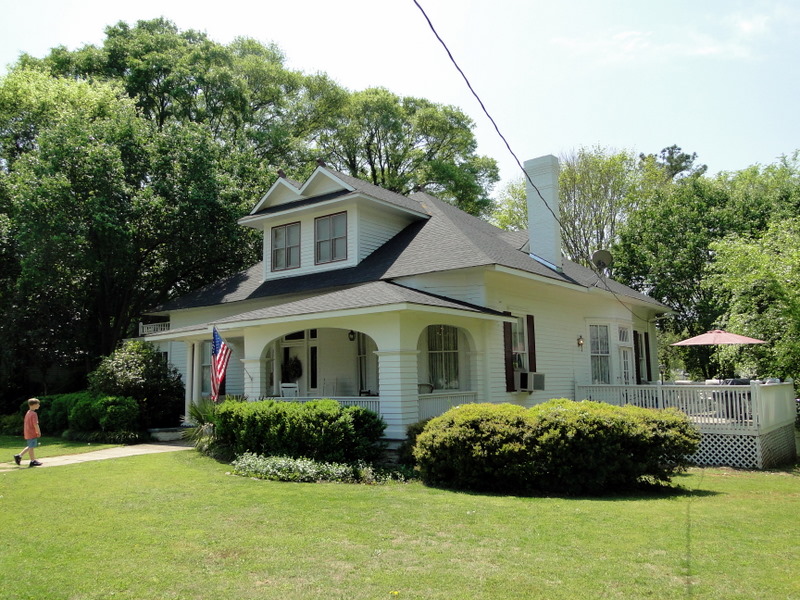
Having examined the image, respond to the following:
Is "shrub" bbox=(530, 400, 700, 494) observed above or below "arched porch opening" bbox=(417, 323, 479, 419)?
below

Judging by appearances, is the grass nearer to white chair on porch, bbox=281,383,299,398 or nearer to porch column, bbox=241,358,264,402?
porch column, bbox=241,358,264,402

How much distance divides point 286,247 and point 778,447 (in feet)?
46.0

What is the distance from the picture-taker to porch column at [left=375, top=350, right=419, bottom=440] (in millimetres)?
12570

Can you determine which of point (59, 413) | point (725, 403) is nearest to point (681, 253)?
point (725, 403)

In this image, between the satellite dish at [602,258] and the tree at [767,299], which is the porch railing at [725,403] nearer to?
the tree at [767,299]

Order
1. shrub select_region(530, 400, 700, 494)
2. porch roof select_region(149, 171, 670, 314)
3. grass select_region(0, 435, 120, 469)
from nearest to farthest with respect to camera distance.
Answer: shrub select_region(530, 400, 700, 494) < grass select_region(0, 435, 120, 469) < porch roof select_region(149, 171, 670, 314)

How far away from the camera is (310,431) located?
1173 cm

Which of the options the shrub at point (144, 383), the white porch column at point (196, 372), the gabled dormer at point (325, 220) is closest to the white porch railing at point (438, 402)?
the gabled dormer at point (325, 220)

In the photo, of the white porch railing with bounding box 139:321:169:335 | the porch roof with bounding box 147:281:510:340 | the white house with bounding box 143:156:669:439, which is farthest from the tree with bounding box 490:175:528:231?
the porch roof with bounding box 147:281:510:340

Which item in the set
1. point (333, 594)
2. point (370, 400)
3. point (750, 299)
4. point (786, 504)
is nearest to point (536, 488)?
point (786, 504)

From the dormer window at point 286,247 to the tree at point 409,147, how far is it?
64.9 feet

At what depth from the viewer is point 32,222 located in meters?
21.5

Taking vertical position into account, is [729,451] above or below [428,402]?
below

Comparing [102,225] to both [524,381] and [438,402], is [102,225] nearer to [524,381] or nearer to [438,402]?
[438,402]
